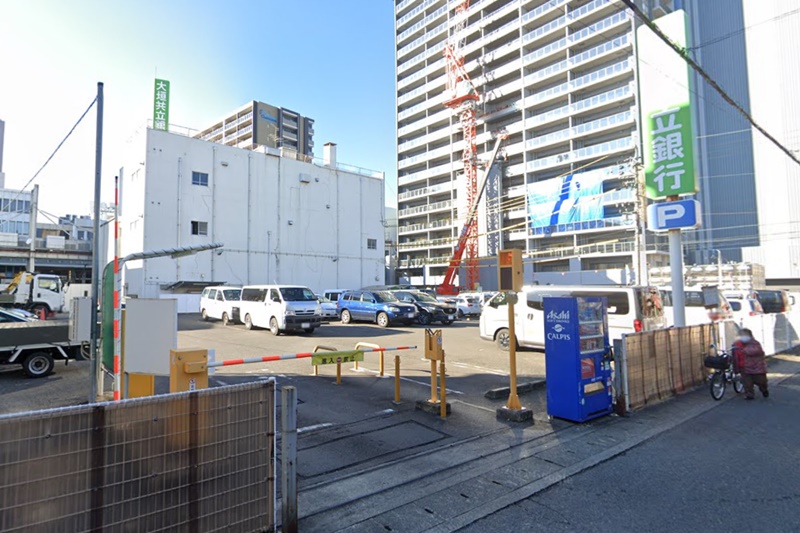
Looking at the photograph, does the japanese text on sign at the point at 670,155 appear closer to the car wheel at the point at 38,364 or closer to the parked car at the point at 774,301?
the parked car at the point at 774,301

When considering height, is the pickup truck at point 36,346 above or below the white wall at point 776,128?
below

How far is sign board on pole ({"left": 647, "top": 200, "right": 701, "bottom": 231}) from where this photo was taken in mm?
11086

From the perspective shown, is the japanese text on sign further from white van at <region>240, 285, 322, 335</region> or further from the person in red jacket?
white van at <region>240, 285, 322, 335</region>

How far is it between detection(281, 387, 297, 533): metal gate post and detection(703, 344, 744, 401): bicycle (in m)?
7.62

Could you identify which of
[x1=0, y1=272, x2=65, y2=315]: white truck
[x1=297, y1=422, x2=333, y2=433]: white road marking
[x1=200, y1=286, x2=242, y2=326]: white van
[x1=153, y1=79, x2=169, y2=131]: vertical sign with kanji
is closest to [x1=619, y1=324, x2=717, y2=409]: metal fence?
[x1=297, y1=422, x2=333, y2=433]: white road marking

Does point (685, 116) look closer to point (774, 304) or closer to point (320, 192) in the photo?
point (774, 304)

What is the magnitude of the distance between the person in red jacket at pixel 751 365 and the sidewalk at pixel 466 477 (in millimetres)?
2160

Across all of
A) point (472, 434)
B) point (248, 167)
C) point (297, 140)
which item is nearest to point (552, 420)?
point (472, 434)

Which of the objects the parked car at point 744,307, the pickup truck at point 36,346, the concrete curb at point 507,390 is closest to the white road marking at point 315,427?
the concrete curb at point 507,390

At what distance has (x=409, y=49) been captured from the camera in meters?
74.1

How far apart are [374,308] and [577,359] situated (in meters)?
15.9

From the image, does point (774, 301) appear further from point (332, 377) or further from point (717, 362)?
point (332, 377)

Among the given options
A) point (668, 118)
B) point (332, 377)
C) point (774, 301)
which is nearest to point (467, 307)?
point (774, 301)

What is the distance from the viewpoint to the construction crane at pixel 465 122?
180 ft
